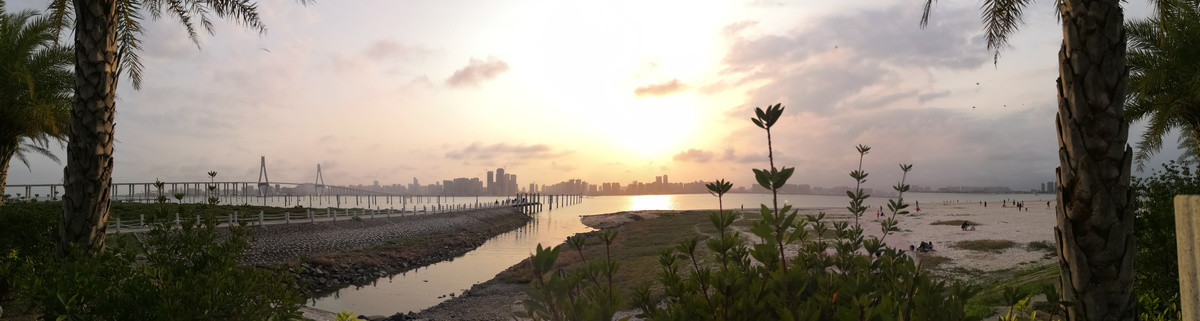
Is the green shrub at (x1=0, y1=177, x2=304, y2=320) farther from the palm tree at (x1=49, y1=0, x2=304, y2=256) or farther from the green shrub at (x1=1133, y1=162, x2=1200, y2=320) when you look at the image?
the green shrub at (x1=1133, y1=162, x2=1200, y2=320)

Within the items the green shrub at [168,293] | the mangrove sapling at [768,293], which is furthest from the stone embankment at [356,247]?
the mangrove sapling at [768,293]

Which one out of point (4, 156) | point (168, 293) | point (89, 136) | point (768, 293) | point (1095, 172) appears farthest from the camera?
point (4, 156)

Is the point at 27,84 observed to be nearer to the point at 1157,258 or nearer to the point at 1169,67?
the point at 1157,258

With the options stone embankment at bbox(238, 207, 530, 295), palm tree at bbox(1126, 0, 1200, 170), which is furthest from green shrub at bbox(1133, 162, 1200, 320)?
stone embankment at bbox(238, 207, 530, 295)

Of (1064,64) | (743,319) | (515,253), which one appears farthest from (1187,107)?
(515,253)

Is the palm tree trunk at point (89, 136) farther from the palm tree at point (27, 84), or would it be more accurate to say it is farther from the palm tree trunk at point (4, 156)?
the palm tree trunk at point (4, 156)

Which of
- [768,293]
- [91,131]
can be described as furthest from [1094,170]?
[91,131]

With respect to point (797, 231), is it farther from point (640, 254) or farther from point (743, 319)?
point (640, 254)

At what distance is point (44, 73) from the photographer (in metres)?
14.3

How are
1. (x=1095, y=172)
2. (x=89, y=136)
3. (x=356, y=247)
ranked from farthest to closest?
(x=356, y=247) → (x=89, y=136) → (x=1095, y=172)

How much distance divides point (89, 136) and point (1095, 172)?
29.3 feet

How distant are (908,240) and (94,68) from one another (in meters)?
31.8

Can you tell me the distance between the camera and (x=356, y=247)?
26156 millimetres

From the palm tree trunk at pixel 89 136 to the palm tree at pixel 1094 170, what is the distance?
8.71m
